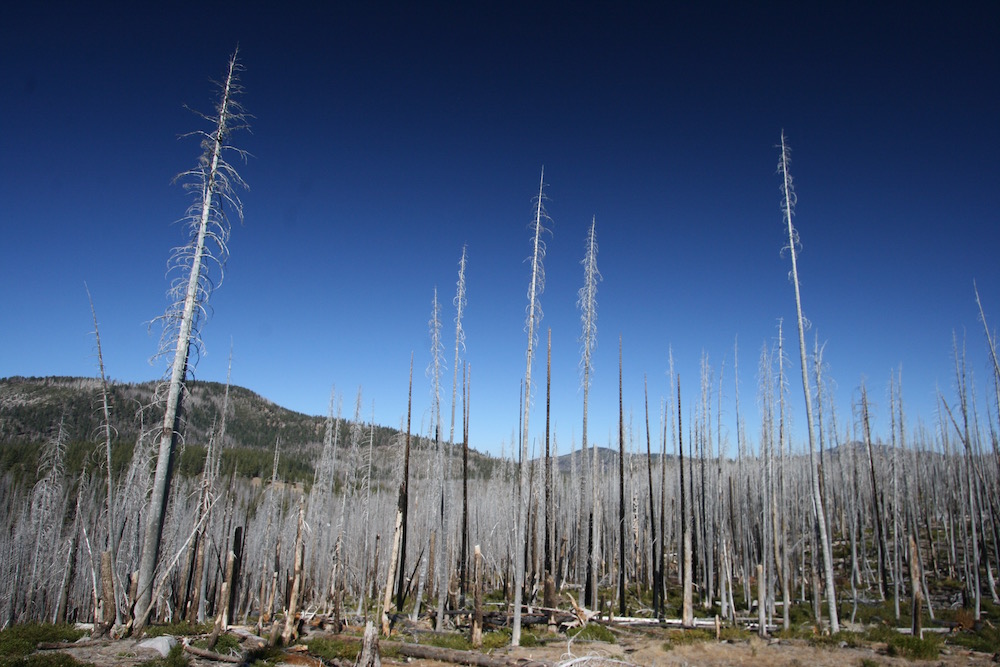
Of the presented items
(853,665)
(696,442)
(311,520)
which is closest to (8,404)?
(311,520)

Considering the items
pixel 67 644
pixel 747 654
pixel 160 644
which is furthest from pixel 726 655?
pixel 67 644

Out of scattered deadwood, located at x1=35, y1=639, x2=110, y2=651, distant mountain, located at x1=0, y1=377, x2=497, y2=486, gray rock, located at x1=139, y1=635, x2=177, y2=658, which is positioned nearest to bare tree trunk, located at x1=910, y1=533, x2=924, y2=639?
gray rock, located at x1=139, y1=635, x2=177, y2=658

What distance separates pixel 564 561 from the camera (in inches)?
933

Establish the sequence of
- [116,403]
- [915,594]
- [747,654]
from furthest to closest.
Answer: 1. [116,403]
2. [915,594]
3. [747,654]

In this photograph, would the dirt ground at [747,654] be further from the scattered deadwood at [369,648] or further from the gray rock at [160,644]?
the gray rock at [160,644]

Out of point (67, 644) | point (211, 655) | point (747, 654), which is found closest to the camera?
point (67, 644)

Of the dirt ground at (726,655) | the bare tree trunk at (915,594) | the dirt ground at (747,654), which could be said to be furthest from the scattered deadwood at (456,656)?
the bare tree trunk at (915,594)

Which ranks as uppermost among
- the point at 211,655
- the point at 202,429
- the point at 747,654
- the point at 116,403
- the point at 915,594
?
the point at 116,403

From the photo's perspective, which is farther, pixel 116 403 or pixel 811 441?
pixel 116 403

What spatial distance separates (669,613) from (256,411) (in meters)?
143

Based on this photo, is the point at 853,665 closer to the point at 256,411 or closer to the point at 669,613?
the point at 669,613

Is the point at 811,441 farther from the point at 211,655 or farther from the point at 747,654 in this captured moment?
the point at 211,655

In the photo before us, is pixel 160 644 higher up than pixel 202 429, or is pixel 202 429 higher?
pixel 202 429

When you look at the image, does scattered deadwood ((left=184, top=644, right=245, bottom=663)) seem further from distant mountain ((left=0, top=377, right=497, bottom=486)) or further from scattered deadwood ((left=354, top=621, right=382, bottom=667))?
distant mountain ((left=0, top=377, right=497, bottom=486))
